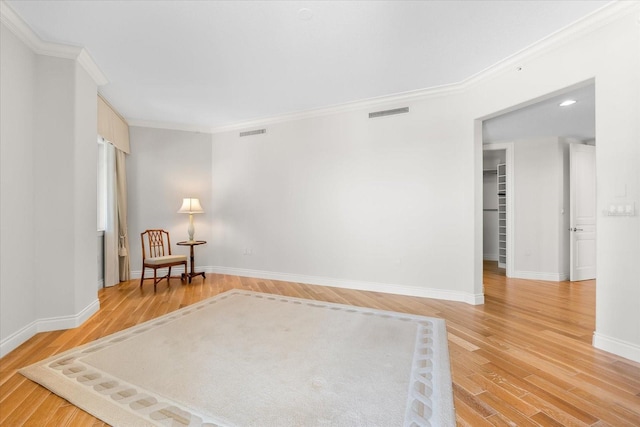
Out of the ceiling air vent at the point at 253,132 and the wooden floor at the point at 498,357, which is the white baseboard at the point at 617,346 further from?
the ceiling air vent at the point at 253,132

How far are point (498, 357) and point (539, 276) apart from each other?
14.0 feet

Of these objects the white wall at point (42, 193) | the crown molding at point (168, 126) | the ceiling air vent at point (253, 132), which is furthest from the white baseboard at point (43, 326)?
the ceiling air vent at point (253, 132)

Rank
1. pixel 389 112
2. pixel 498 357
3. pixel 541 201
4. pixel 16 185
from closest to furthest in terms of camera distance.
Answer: pixel 498 357 → pixel 16 185 → pixel 389 112 → pixel 541 201

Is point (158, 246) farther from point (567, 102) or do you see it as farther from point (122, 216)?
point (567, 102)

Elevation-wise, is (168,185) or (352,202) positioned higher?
(168,185)

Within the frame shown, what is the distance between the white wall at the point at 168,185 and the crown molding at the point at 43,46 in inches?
79.4

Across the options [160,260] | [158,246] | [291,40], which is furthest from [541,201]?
[158,246]

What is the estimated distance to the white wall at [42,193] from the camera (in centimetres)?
260

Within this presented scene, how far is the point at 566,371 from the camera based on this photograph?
222 centimetres

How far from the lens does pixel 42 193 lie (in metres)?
2.98

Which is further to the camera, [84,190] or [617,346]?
[84,190]

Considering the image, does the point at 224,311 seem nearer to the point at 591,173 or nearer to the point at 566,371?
the point at 566,371

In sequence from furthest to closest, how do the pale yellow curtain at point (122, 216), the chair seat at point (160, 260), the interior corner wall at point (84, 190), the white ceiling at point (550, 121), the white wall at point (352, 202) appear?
the pale yellow curtain at point (122, 216)
the chair seat at point (160, 260)
the white wall at point (352, 202)
the white ceiling at point (550, 121)
the interior corner wall at point (84, 190)

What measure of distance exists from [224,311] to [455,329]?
2.59 metres
